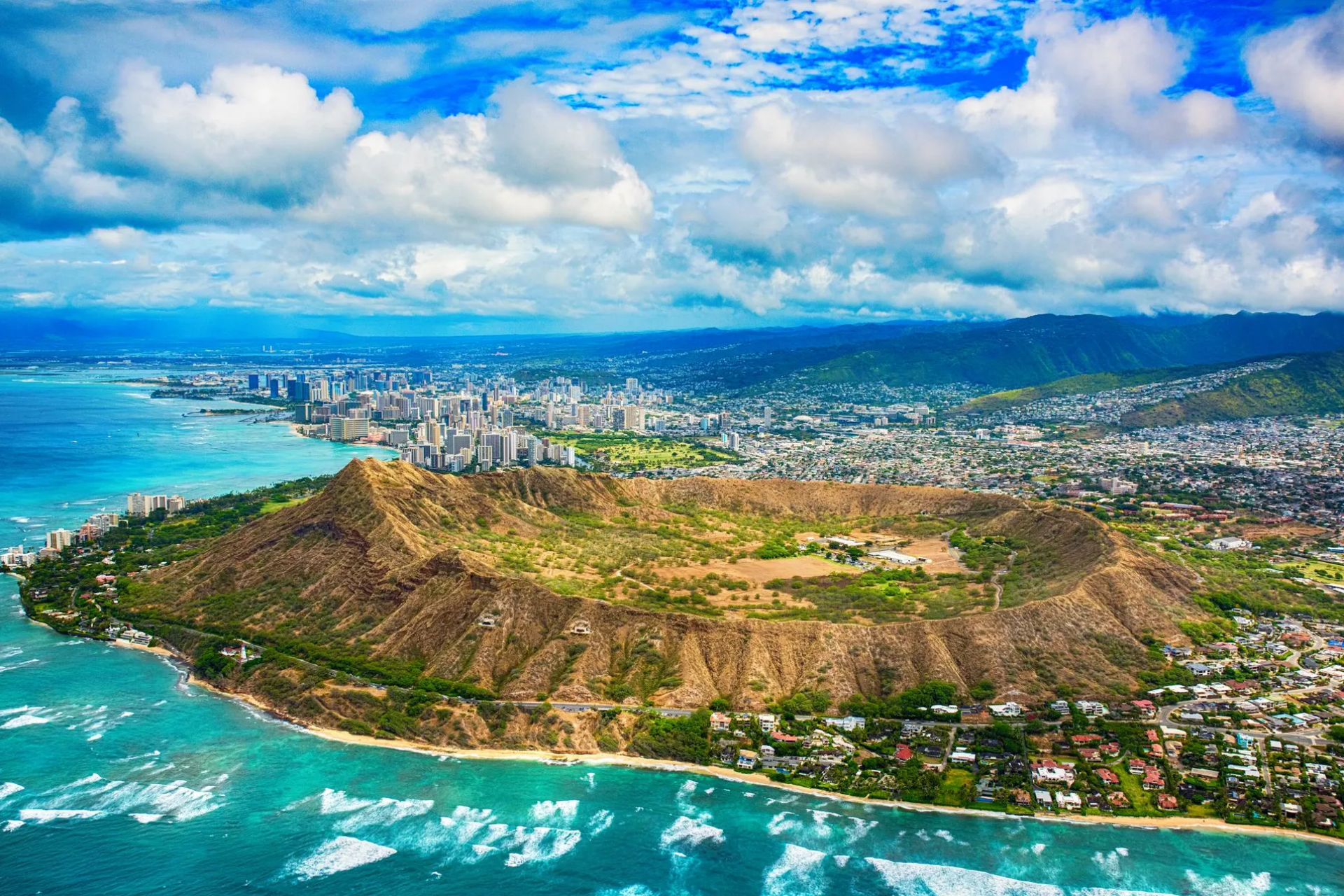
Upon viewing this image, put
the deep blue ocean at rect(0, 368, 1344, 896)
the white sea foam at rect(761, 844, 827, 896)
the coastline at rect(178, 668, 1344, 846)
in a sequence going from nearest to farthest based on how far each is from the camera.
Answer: the white sea foam at rect(761, 844, 827, 896) → the deep blue ocean at rect(0, 368, 1344, 896) → the coastline at rect(178, 668, 1344, 846)

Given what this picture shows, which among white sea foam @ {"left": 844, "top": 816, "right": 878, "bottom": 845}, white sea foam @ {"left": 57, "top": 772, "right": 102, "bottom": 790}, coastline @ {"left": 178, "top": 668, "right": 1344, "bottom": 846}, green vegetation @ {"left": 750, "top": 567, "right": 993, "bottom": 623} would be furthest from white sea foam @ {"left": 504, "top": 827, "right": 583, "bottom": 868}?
green vegetation @ {"left": 750, "top": 567, "right": 993, "bottom": 623}

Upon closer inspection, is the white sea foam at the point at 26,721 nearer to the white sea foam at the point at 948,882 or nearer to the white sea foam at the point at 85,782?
the white sea foam at the point at 85,782

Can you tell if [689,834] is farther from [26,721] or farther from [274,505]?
[274,505]

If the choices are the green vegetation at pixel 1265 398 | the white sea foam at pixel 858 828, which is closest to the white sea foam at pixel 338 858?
the white sea foam at pixel 858 828

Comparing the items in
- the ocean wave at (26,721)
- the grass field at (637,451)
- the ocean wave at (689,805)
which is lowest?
the ocean wave at (689,805)

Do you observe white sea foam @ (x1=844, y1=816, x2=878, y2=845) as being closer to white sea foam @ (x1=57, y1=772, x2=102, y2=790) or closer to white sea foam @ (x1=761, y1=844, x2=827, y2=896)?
white sea foam @ (x1=761, y1=844, x2=827, y2=896)
